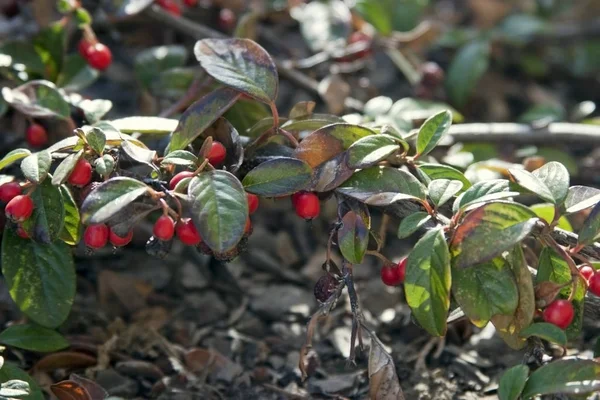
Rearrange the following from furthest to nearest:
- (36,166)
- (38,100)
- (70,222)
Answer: (38,100), (70,222), (36,166)

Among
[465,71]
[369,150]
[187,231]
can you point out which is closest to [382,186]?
[369,150]

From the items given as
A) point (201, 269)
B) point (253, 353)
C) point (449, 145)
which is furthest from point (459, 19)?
point (253, 353)

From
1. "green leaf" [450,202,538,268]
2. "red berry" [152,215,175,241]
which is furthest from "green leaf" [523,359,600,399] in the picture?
"red berry" [152,215,175,241]

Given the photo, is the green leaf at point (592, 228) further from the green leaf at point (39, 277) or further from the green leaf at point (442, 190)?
the green leaf at point (39, 277)

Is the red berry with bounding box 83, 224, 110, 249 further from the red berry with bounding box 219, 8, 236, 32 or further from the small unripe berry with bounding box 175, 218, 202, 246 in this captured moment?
the red berry with bounding box 219, 8, 236, 32

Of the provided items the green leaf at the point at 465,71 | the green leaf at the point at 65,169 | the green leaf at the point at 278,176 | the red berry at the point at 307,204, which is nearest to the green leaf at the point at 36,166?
the green leaf at the point at 65,169

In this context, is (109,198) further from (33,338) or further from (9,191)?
(33,338)
